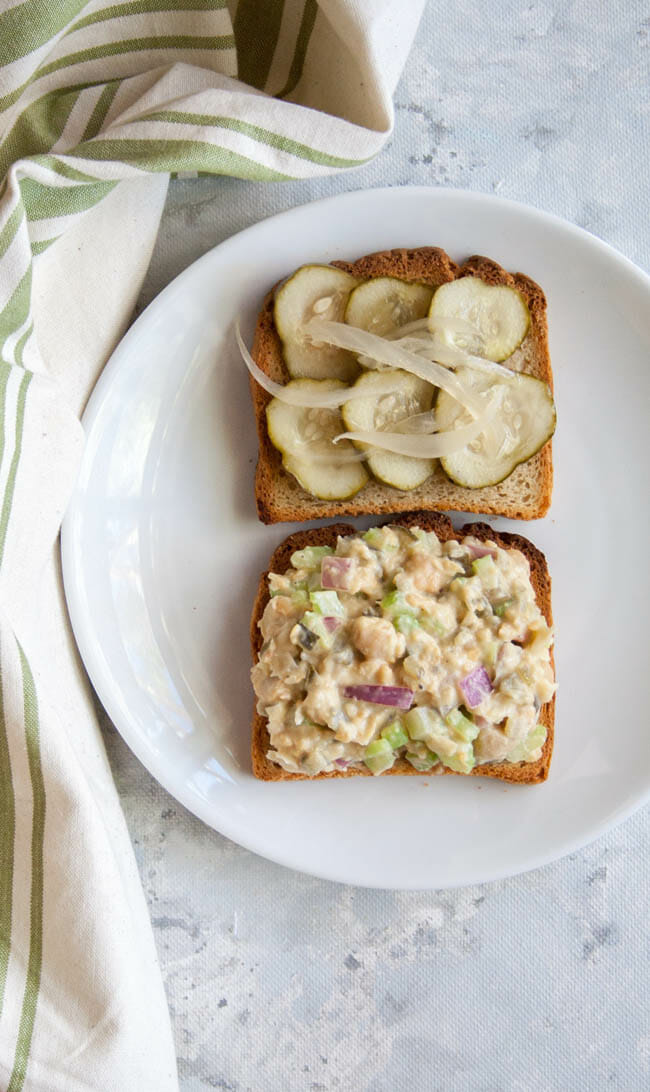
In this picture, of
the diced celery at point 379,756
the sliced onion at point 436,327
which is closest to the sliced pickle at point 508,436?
the sliced onion at point 436,327

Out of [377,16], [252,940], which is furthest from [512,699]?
[377,16]

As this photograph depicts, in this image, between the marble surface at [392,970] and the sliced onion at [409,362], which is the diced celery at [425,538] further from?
Result: the marble surface at [392,970]

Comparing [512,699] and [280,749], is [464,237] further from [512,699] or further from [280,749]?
[280,749]

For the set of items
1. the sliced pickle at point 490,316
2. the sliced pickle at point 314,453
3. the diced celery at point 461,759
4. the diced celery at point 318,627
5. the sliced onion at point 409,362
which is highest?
the sliced pickle at point 490,316

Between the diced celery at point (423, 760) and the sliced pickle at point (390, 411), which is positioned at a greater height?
the sliced pickle at point (390, 411)

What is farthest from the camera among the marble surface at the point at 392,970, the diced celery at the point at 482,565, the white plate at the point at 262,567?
the marble surface at the point at 392,970

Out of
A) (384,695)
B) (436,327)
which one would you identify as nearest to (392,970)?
(384,695)

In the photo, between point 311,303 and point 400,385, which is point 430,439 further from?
point 311,303
